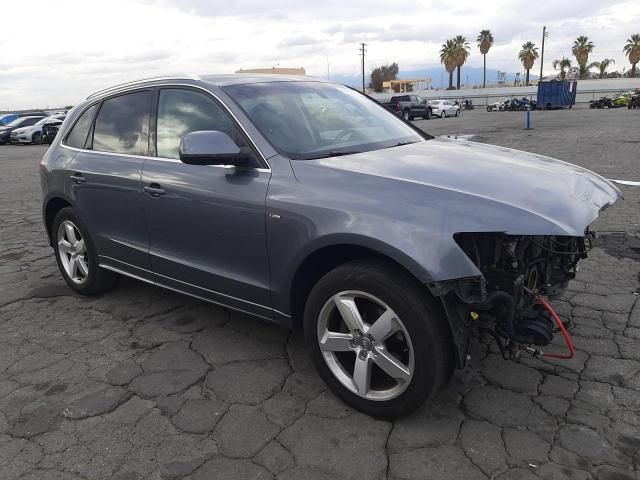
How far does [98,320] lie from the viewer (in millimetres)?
4098

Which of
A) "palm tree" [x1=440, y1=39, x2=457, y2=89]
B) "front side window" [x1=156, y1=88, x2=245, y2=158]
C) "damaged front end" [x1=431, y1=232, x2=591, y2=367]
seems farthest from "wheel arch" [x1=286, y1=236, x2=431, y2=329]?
"palm tree" [x1=440, y1=39, x2=457, y2=89]

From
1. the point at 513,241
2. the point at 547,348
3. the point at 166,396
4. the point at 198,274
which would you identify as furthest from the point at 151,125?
the point at 547,348

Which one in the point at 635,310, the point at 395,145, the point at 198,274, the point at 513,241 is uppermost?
the point at 395,145

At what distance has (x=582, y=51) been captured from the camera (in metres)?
78.5

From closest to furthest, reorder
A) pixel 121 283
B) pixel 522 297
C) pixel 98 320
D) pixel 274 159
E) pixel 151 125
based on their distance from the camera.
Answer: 1. pixel 522 297
2. pixel 274 159
3. pixel 151 125
4. pixel 98 320
5. pixel 121 283

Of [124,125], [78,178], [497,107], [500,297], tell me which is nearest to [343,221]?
[500,297]

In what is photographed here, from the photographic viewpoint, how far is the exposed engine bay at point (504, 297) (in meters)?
2.39

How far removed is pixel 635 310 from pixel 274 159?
285cm

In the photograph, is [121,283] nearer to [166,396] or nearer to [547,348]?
[166,396]

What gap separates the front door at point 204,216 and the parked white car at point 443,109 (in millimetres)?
37602

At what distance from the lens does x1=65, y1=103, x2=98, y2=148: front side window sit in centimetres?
435

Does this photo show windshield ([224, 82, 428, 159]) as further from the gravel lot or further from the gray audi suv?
the gravel lot

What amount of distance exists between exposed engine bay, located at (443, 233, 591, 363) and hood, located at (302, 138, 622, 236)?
19 cm

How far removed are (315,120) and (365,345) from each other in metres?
1.52
